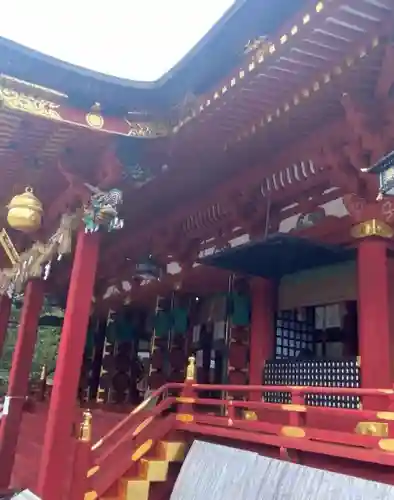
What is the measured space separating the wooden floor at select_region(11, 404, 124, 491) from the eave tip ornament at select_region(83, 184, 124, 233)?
9.24 feet

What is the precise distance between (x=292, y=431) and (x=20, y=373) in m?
5.54

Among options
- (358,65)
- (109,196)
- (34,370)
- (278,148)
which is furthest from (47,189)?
(34,370)

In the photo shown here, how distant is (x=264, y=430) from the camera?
5.32 metres

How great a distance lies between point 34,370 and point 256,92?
1023 inches

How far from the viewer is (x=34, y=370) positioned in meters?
28.0

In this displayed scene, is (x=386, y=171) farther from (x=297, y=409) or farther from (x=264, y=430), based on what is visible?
(x=264, y=430)

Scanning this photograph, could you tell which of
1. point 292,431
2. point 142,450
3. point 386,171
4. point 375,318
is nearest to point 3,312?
point 142,450

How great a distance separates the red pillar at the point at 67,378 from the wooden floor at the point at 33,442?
143cm

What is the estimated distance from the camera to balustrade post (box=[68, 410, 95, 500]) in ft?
17.8

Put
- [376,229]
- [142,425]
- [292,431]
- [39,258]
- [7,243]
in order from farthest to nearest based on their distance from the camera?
[7,243] → [39,258] → [142,425] → [376,229] → [292,431]

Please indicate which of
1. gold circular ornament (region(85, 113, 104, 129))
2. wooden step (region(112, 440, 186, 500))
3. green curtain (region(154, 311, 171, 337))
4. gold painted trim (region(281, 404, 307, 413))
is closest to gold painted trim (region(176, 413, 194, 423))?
wooden step (region(112, 440, 186, 500))

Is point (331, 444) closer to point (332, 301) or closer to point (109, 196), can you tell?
point (332, 301)

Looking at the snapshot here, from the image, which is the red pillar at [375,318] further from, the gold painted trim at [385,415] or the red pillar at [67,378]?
the red pillar at [67,378]

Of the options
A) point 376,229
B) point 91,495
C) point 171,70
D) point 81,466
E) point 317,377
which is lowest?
point 91,495
